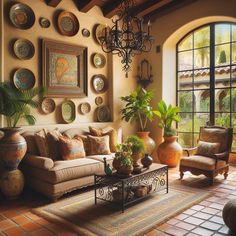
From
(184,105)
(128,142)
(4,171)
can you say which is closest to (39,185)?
(4,171)

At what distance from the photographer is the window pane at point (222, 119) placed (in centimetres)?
593

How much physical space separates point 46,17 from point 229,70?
4.03m

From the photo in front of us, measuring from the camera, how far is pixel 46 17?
507cm

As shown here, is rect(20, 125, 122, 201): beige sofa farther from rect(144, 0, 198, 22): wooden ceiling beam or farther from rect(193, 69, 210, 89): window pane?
rect(144, 0, 198, 22): wooden ceiling beam

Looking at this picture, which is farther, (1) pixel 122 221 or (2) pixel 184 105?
(2) pixel 184 105

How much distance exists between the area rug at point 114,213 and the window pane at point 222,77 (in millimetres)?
2884

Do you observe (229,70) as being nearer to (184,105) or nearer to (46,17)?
(184,105)

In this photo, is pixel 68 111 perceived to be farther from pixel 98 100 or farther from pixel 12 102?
pixel 12 102

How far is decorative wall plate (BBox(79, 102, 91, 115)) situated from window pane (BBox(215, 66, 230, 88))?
2.97 m

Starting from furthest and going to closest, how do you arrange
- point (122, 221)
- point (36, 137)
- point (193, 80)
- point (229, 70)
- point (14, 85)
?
point (193, 80) < point (229, 70) < point (14, 85) < point (36, 137) < point (122, 221)

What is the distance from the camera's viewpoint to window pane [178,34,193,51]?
649 centimetres

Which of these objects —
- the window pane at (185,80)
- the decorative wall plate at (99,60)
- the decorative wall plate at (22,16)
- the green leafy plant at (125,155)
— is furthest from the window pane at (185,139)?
the decorative wall plate at (22,16)

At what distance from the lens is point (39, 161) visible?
396cm

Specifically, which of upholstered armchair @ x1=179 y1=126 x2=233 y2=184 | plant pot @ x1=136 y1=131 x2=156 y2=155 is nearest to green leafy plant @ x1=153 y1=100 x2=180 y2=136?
plant pot @ x1=136 y1=131 x2=156 y2=155
